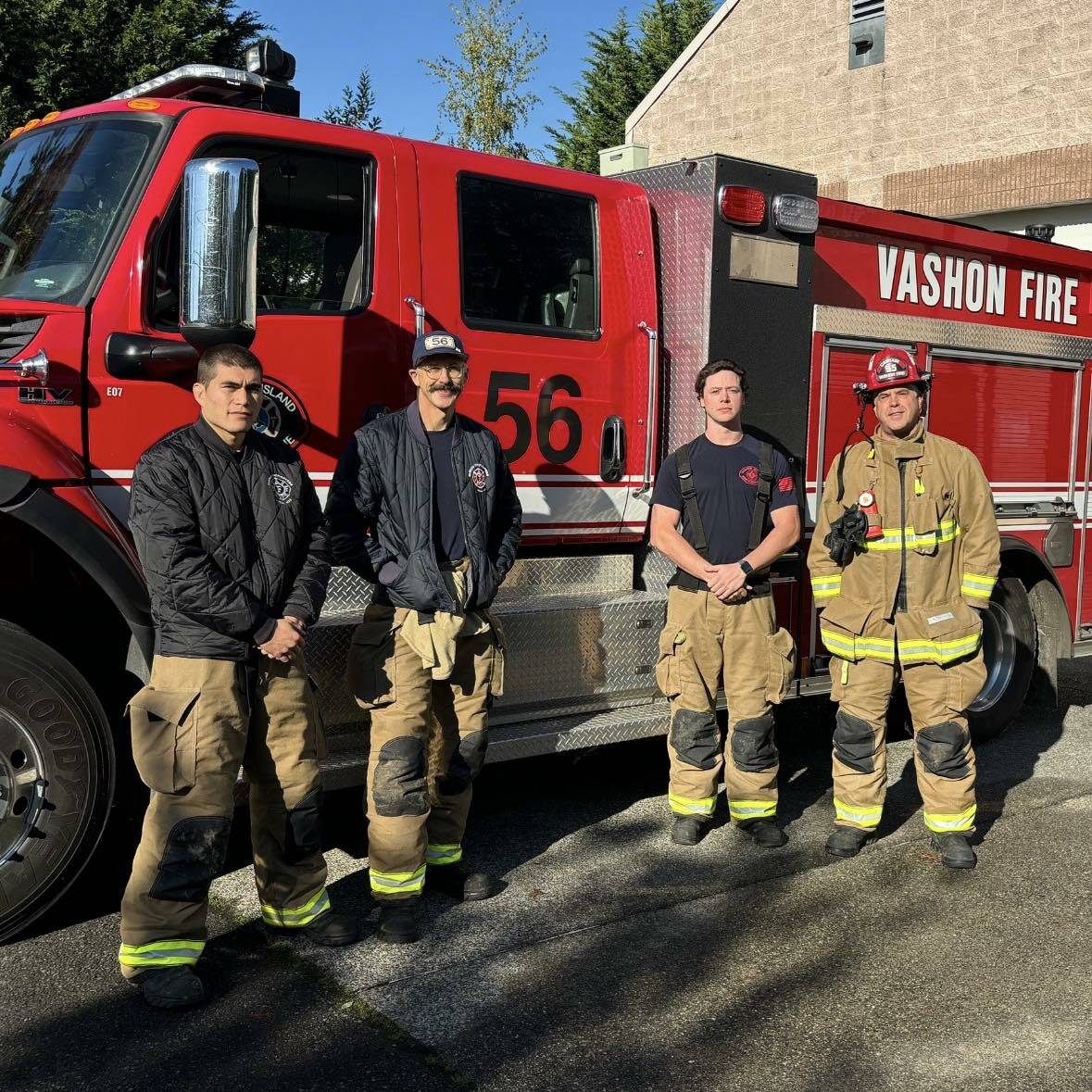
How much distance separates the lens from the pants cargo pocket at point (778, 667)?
460 cm

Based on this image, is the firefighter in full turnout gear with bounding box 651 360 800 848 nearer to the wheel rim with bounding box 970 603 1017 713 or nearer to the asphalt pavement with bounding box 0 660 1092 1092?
the asphalt pavement with bounding box 0 660 1092 1092

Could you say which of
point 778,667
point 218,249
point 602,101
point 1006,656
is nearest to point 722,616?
point 778,667

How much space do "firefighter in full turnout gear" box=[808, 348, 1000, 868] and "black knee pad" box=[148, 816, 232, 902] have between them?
234 cm

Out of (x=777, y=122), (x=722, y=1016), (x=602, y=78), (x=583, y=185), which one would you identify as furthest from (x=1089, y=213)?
(x=602, y=78)

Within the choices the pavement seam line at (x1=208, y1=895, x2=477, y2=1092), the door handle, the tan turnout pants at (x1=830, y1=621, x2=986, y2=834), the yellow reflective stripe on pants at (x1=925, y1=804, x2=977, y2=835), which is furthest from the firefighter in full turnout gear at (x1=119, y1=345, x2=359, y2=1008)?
the yellow reflective stripe on pants at (x1=925, y1=804, x2=977, y2=835)

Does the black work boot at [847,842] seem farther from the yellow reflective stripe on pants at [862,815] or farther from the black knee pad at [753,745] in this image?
the black knee pad at [753,745]

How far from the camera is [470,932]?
12.5 ft

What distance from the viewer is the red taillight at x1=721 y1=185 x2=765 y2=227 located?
4.89 m

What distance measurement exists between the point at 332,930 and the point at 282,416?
5.29 ft

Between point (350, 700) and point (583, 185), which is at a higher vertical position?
point (583, 185)

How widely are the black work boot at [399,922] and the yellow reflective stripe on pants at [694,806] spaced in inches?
49.1

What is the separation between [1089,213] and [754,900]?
12.0 metres

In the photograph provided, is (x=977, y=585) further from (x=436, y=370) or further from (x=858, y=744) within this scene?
(x=436, y=370)

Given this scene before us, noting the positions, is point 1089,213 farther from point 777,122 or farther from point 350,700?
point 350,700
